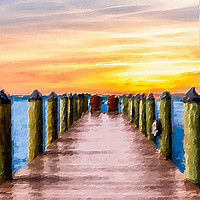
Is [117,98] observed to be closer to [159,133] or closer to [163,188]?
[159,133]

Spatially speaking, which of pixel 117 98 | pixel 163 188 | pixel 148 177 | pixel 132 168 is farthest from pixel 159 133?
pixel 117 98

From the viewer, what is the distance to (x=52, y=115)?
8805 millimetres

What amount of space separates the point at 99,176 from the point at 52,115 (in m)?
3.82

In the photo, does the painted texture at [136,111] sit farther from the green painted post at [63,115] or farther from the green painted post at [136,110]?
the green painted post at [63,115]

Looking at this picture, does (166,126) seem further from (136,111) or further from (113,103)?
(113,103)

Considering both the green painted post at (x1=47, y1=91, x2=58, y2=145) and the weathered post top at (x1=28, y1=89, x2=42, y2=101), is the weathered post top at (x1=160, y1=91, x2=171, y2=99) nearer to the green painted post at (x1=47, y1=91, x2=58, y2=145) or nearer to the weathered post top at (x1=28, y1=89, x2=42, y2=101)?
the weathered post top at (x1=28, y1=89, x2=42, y2=101)

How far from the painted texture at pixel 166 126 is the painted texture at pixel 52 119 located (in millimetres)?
3088

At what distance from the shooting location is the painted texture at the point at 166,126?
6.57 metres

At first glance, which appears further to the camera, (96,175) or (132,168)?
(132,168)

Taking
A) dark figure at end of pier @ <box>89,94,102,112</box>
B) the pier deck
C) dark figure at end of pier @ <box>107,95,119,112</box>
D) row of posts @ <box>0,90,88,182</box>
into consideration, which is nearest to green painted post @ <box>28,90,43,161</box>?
row of posts @ <box>0,90,88,182</box>

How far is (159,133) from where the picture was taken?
658 centimetres

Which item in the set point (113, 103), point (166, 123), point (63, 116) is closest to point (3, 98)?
point (166, 123)

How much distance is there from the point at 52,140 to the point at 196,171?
4.84 metres

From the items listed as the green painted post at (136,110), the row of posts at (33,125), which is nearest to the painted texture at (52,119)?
the row of posts at (33,125)
